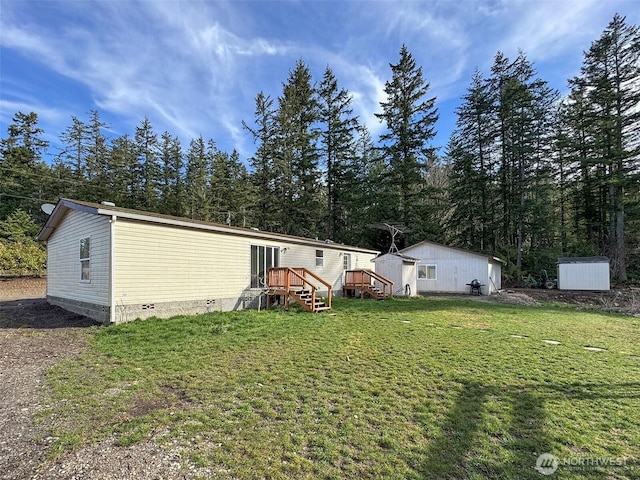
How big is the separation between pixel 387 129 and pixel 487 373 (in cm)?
2467

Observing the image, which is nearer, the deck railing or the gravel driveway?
the gravel driveway

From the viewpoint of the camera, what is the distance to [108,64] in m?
11.4

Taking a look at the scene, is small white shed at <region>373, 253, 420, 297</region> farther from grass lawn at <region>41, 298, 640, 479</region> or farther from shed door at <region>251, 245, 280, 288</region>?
grass lawn at <region>41, 298, 640, 479</region>

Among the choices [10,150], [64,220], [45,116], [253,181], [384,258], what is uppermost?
[45,116]

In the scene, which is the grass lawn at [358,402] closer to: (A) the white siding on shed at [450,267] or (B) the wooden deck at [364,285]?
(B) the wooden deck at [364,285]

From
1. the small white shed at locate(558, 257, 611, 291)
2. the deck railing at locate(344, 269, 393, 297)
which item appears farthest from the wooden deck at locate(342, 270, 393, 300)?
the small white shed at locate(558, 257, 611, 291)

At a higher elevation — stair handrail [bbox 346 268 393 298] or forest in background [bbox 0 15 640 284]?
forest in background [bbox 0 15 640 284]

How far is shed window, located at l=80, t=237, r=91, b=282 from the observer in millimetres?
8258

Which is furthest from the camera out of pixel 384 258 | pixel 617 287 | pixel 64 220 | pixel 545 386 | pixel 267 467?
pixel 617 287

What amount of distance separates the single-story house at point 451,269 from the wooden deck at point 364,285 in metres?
4.10

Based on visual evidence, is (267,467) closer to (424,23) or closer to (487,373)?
(487,373)

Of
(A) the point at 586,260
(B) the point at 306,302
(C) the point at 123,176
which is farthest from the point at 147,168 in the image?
(A) the point at 586,260

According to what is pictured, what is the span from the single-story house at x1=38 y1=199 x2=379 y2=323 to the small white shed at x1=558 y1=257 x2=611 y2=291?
61.5ft

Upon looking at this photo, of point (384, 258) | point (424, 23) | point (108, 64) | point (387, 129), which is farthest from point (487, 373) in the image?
point (387, 129)
